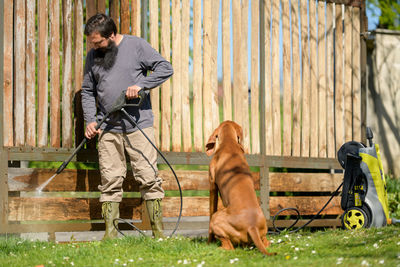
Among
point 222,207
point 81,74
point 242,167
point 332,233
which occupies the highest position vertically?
point 81,74

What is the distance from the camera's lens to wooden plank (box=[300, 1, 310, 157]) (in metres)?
7.79

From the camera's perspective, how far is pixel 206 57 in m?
6.99

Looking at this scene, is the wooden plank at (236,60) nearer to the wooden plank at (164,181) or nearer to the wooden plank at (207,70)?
the wooden plank at (207,70)

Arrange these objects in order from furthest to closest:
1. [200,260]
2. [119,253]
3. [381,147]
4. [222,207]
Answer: [381,147] < [222,207] < [119,253] < [200,260]

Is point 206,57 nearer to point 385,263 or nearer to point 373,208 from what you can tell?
point 373,208

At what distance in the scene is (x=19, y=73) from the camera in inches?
236

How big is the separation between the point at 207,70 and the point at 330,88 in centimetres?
201

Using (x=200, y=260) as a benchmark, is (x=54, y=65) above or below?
above

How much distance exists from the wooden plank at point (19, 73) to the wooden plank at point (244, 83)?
2628 millimetres

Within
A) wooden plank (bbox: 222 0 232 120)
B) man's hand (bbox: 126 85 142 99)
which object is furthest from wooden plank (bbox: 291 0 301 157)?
man's hand (bbox: 126 85 142 99)

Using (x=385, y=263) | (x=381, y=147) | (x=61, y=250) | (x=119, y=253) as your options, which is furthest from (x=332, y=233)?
(x=381, y=147)

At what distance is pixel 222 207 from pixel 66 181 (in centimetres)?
192

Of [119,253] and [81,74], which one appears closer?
[119,253]

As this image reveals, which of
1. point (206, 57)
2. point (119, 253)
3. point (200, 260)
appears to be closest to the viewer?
point (200, 260)
